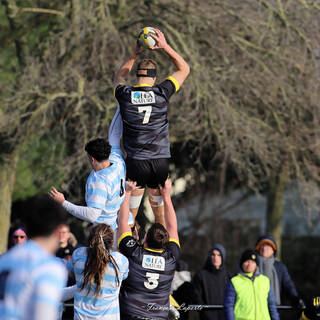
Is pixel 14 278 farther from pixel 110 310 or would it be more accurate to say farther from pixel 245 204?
pixel 245 204

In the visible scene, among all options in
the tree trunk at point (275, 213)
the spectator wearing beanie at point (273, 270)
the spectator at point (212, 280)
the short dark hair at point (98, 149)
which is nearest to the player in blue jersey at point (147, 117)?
the short dark hair at point (98, 149)

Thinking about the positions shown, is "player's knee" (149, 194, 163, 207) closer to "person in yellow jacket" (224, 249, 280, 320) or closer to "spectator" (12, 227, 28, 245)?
"person in yellow jacket" (224, 249, 280, 320)

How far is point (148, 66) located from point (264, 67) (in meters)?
7.42

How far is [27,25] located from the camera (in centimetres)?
1345

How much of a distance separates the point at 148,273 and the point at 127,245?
305 millimetres

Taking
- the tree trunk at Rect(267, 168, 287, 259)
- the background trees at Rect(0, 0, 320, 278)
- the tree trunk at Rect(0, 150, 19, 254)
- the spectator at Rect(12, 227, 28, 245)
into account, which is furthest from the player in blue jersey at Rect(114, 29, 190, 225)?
the tree trunk at Rect(267, 168, 287, 259)

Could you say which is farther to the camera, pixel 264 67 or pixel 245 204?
pixel 245 204

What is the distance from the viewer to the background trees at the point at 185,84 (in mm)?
12633

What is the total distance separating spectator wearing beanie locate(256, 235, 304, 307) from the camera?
381 inches

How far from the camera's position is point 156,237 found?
237 inches

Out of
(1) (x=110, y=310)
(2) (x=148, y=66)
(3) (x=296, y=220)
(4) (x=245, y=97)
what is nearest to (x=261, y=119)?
(4) (x=245, y=97)

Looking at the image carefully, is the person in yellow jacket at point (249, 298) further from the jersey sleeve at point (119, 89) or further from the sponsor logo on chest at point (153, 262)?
the jersey sleeve at point (119, 89)

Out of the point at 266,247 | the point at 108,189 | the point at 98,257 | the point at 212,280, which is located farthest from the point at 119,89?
the point at 266,247

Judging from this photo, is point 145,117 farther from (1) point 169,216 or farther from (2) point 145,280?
(2) point 145,280
